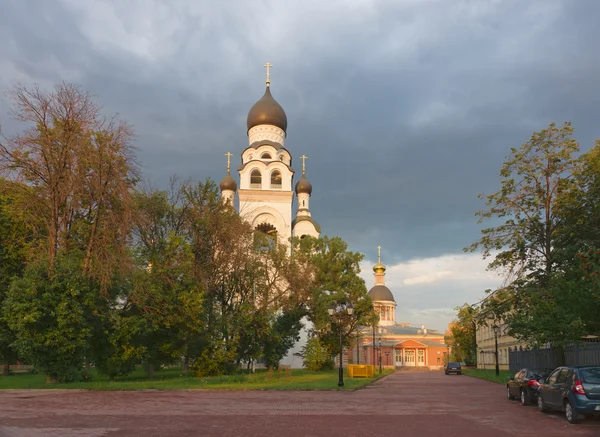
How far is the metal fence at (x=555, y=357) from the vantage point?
23969 mm

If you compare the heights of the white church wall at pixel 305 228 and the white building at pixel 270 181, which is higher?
the white building at pixel 270 181

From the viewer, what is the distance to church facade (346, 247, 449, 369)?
95.7 metres

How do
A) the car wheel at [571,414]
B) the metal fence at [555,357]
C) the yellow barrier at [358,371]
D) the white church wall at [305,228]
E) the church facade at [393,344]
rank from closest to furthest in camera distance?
the car wheel at [571,414], the metal fence at [555,357], the yellow barrier at [358,371], the white church wall at [305,228], the church facade at [393,344]

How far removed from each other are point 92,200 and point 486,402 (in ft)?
63.7

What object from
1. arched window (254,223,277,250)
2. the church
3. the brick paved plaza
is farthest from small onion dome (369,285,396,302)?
the brick paved plaza

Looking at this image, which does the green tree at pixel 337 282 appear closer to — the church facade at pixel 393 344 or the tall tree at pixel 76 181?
the tall tree at pixel 76 181

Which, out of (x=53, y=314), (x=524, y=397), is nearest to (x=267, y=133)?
→ (x=53, y=314)

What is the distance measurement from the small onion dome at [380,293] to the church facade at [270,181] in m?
47.4

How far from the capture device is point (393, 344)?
99.8 m

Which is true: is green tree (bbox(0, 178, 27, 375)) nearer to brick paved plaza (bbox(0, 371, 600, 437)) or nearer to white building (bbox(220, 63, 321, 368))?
brick paved plaza (bbox(0, 371, 600, 437))

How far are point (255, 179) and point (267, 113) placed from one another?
25.9ft

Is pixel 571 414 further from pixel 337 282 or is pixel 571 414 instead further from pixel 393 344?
pixel 393 344

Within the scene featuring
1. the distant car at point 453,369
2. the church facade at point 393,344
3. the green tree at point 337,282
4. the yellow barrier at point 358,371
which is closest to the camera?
the yellow barrier at point 358,371

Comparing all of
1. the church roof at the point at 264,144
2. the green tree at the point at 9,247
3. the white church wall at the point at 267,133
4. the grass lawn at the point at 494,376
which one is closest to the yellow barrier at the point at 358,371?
the grass lawn at the point at 494,376
